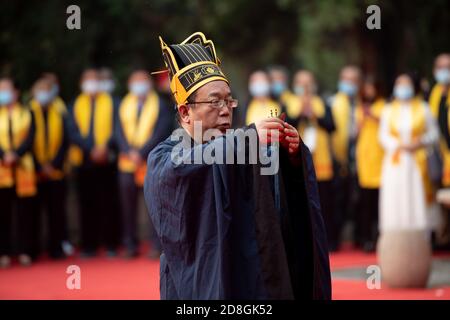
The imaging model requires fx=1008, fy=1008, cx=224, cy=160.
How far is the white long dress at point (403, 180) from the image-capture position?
1308cm

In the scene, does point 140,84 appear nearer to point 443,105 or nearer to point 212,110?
point 443,105

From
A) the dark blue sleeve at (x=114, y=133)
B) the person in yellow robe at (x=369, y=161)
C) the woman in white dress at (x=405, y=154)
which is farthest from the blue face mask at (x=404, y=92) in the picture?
the dark blue sleeve at (x=114, y=133)

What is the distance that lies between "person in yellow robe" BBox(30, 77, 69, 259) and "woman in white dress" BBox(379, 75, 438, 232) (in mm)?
4691

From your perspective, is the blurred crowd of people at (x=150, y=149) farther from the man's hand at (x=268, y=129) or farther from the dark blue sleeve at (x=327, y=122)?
the man's hand at (x=268, y=129)

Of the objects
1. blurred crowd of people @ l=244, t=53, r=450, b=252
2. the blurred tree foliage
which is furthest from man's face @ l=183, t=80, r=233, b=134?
the blurred tree foliage

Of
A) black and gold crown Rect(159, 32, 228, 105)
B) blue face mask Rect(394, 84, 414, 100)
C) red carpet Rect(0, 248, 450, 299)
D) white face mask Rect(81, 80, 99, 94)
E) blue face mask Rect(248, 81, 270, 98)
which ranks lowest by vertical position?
red carpet Rect(0, 248, 450, 299)

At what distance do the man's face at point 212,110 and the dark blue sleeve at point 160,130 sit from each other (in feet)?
29.3

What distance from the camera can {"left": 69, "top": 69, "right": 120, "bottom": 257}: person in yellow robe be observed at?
14844 mm

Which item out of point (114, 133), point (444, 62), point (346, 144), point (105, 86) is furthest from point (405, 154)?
point (105, 86)

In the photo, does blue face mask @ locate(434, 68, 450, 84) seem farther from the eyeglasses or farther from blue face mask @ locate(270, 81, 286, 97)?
the eyeglasses

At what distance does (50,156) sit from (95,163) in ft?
2.18

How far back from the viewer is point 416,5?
57.4ft

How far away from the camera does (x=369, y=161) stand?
560 inches
